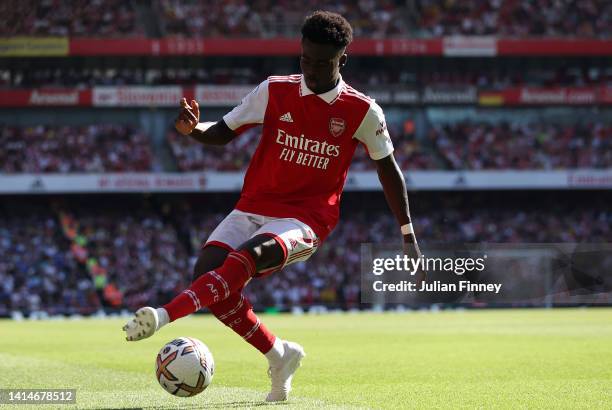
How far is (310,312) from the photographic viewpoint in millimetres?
37688

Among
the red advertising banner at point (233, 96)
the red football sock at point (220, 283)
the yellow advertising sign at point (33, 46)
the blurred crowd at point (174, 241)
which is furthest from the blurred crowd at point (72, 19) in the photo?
the red football sock at point (220, 283)

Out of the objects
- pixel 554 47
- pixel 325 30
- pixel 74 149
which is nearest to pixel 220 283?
pixel 325 30

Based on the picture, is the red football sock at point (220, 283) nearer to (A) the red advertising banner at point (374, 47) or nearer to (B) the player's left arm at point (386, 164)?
(B) the player's left arm at point (386, 164)

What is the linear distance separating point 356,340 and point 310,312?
61.5 feet

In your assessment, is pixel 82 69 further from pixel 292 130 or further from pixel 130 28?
pixel 292 130

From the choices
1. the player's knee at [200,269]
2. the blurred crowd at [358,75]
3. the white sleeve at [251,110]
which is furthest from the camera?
the blurred crowd at [358,75]

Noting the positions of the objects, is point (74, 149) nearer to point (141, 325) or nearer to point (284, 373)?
point (284, 373)

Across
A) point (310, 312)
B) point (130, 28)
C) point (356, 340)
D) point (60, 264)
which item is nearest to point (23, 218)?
point (60, 264)

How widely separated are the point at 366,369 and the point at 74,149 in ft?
107

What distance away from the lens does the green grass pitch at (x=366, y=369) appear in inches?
318

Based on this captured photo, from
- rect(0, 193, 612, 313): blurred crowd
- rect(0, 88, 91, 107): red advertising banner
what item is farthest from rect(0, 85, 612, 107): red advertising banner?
rect(0, 193, 612, 313): blurred crowd

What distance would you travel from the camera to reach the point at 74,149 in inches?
1677

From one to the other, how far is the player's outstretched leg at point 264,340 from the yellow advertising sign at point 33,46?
34174mm

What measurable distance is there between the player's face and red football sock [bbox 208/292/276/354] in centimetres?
164
